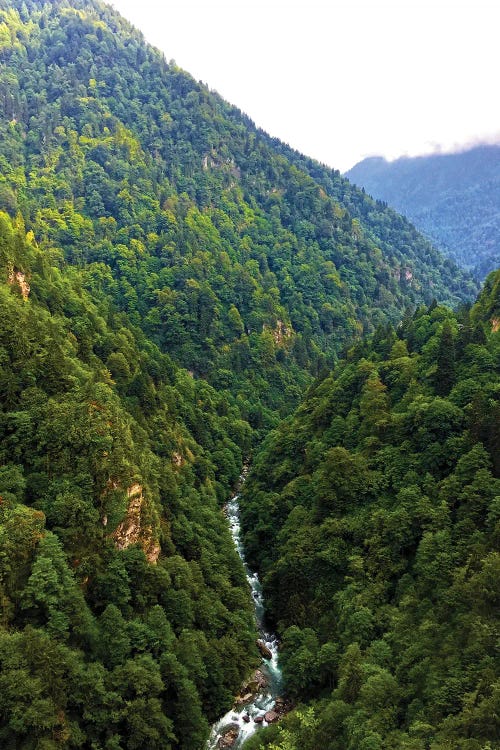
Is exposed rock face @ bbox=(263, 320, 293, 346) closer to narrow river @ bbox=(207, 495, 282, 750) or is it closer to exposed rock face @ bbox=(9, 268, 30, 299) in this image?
exposed rock face @ bbox=(9, 268, 30, 299)

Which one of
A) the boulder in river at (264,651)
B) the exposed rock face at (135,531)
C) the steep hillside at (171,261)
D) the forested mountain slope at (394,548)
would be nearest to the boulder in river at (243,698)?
the forested mountain slope at (394,548)

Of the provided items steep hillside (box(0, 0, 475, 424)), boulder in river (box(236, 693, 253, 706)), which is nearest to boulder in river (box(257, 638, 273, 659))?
boulder in river (box(236, 693, 253, 706))

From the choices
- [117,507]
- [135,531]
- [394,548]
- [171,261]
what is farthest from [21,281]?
[171,261]

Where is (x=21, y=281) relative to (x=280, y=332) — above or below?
above

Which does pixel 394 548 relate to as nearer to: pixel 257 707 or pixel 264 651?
pixel 264 651

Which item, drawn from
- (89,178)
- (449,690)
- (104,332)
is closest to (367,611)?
(449,690)
